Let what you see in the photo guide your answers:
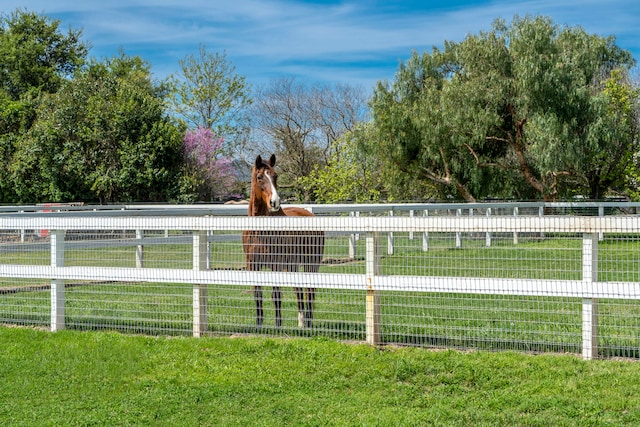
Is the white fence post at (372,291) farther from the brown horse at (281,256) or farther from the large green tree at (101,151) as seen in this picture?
the large green tree at (101,151)

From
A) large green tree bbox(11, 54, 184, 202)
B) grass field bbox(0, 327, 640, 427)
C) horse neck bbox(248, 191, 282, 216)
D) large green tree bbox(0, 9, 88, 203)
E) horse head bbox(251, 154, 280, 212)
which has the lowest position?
grass field bbox(0, 327, 640, 427)

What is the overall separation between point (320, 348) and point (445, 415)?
179cm

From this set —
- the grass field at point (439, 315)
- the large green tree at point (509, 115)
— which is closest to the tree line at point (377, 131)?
the large green tree at point (509, 115)

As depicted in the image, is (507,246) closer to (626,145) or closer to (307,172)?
(626,145)

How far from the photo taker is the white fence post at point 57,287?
7590 millimetres

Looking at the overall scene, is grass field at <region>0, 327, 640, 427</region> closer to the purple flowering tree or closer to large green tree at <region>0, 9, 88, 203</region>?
the purple flowering tree

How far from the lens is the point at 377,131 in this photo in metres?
30.2

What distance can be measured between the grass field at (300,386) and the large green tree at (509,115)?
66.3 ft

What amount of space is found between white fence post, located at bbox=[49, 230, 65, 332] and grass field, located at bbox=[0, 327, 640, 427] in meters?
0.91

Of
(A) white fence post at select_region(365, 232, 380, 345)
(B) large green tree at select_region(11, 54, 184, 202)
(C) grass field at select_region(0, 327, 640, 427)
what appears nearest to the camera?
(C) grass field at select_region(0, 327, 640, 427)

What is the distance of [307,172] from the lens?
44812 millimetres

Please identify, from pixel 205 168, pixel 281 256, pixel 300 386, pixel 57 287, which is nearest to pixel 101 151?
pixel 205 168

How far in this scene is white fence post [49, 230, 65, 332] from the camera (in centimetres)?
759

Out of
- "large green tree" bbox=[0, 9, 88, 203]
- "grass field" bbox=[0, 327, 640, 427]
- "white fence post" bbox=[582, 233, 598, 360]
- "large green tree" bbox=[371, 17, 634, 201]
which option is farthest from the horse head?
"large green tree" bbox=[0, 9, 88, 203]
